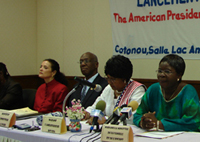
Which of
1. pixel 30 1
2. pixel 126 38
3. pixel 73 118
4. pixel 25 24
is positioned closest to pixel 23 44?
pixel 25 24

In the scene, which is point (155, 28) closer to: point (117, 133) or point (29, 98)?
point (29, 98)

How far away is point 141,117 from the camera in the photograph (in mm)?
2305

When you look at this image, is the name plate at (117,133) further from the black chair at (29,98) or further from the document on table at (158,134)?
the black chair at (29,98)

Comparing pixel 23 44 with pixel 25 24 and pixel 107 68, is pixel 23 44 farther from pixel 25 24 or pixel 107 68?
pixel 107 68

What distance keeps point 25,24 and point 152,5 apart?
2521 mm

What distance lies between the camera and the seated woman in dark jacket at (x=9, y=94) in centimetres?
392

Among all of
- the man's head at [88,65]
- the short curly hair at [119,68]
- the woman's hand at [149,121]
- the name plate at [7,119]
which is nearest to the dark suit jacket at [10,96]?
the man's head at [88,65]

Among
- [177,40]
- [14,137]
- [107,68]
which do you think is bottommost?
[14,137]

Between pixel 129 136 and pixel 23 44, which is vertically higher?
pixel 23 44

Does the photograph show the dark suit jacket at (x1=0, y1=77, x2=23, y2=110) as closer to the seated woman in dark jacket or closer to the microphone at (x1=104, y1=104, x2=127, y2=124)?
the seated woman in dark jacket

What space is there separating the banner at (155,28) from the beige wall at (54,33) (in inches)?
8.1

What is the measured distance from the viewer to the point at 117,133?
73.5 inches

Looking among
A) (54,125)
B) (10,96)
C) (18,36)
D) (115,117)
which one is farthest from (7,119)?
(18,36)

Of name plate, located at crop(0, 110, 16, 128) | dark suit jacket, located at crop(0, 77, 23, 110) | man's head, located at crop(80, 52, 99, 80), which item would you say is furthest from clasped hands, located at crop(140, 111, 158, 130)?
dark suit jacket, located at crop(0, 77, 23, 110)
